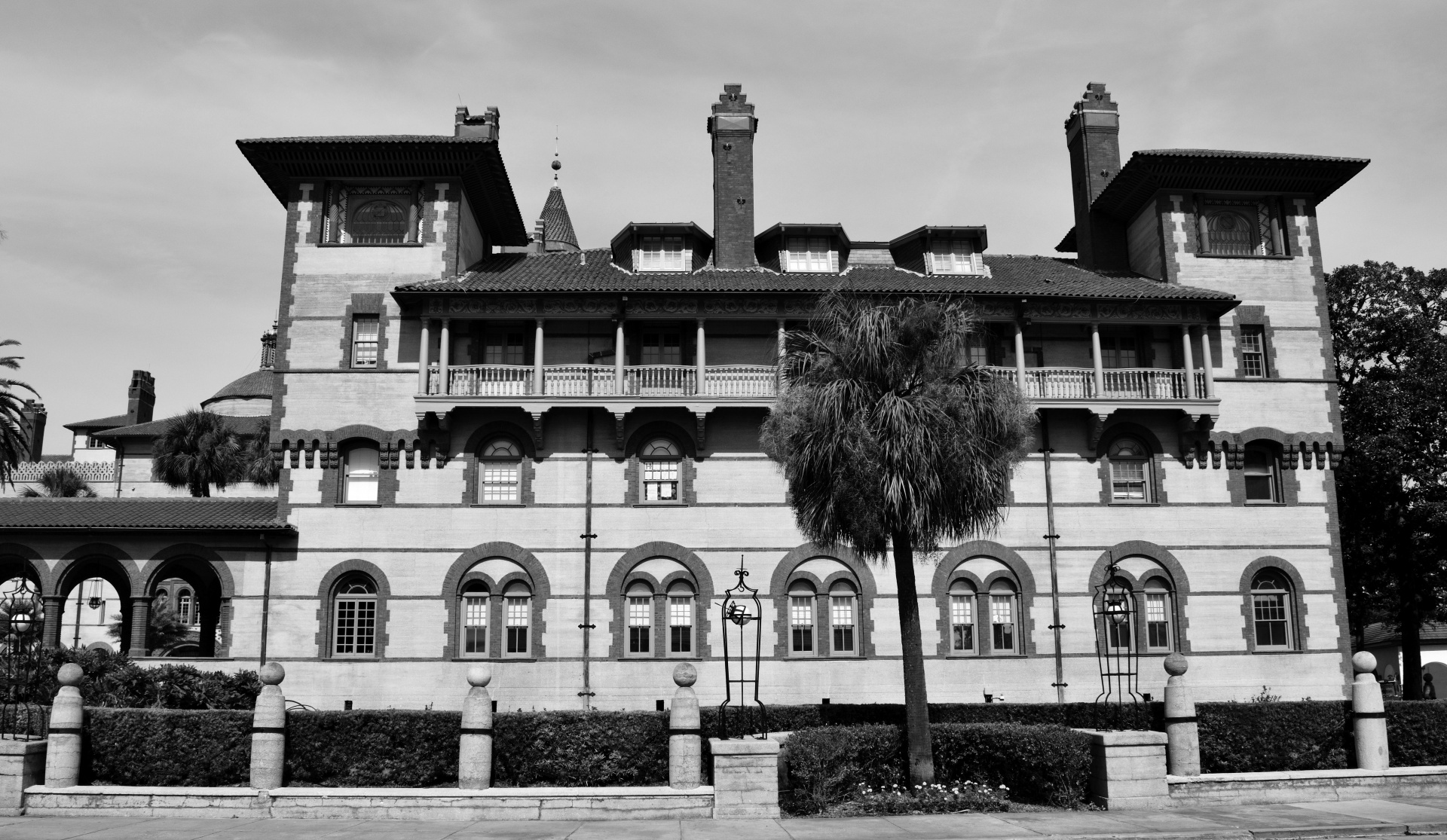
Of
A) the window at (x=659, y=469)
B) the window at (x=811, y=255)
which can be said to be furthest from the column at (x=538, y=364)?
the window at (x=811, y=255)

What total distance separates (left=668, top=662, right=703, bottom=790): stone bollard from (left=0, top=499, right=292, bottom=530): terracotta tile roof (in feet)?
51.1

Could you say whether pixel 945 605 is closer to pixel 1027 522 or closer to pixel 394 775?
pixel 1027 522

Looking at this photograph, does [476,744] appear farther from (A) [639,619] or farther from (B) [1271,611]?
(B) [1271,611]

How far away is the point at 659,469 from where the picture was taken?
31719 millimetres

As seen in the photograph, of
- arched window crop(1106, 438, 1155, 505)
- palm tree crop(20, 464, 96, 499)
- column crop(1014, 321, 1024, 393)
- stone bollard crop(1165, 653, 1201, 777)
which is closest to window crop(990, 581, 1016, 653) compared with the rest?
arched window crop(1106, 438, 1155, 505)

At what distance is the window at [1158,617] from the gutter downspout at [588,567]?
47.3ft

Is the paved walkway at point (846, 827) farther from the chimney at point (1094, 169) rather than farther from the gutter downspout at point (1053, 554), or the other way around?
the chimney at point (1094, 169)

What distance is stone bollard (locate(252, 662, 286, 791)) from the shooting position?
19359 millimetres

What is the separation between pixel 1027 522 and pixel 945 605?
310cm

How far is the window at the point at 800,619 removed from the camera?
30922 millimetres

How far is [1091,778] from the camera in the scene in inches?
770

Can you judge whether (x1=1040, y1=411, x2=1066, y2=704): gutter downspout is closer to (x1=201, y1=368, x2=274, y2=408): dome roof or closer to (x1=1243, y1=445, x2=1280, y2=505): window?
(x1=1243, y1=445, x2=1280, y2=505): window

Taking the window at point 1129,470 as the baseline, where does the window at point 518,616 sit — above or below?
below

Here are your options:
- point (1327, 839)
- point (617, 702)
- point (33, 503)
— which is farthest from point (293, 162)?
point (1327, 839)
